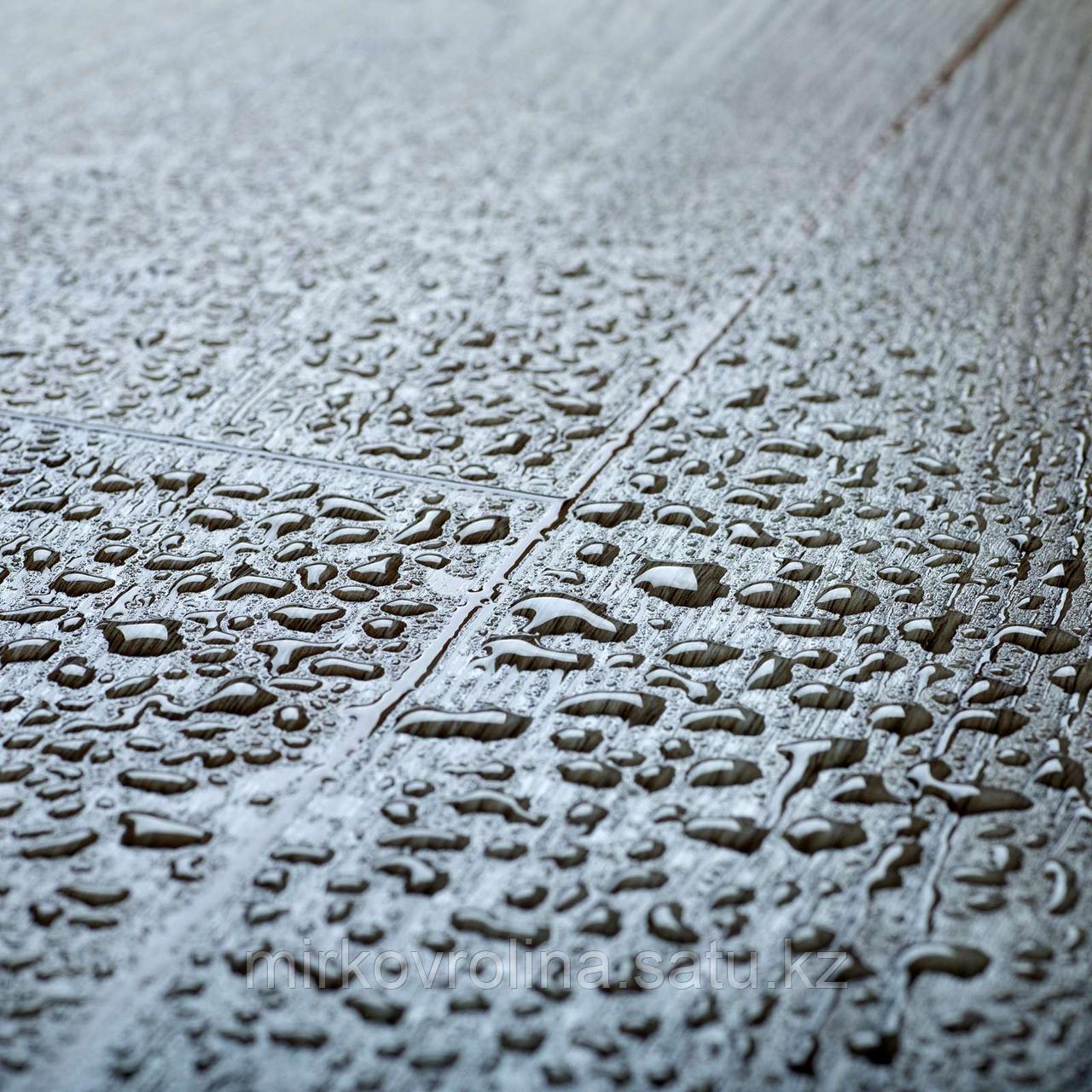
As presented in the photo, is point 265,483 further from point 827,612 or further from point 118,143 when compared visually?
point 118,143

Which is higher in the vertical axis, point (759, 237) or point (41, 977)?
point (759, 237)

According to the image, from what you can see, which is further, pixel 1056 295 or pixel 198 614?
pixel 1056 295

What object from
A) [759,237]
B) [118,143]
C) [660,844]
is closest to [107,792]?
[660,844]

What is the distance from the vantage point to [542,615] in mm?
584

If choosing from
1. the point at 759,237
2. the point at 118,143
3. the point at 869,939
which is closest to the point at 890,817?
the point at 869,939

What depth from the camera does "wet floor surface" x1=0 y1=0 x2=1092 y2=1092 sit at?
1.32ft

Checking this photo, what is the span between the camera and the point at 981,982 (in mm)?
406

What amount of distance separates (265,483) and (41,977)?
0.34 meters

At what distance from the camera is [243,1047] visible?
1.26ft

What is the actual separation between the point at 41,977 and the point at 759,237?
0.83m

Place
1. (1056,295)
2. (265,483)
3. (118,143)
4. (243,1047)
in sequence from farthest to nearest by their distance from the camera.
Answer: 1. (118,143)
2. (1056,295)
3. (265,483)
4. (243,1047)

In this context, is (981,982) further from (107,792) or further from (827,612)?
(107,792)

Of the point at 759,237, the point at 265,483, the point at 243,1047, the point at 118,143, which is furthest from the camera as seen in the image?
the point at 118,143

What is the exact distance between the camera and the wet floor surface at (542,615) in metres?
0.40
